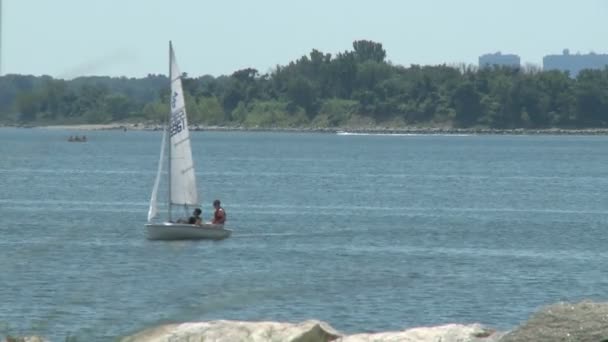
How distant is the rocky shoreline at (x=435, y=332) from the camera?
25.2ft

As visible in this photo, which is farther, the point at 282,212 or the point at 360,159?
the point at 360,159

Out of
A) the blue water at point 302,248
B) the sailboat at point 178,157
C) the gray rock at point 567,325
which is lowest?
the blue water at point 302,248

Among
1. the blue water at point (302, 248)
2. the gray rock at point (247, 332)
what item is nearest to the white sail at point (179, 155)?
the blue water at point (302, 248)

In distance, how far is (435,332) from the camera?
1208 centimetres

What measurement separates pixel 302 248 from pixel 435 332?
34.1 meters

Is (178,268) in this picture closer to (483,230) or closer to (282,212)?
(483,230)

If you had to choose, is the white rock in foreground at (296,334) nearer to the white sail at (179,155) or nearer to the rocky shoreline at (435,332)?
the rocky shoreline at (435,332)

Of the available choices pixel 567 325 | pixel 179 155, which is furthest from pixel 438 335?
pixel 179 155

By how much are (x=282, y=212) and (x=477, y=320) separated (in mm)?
37658

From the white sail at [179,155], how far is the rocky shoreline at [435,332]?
36266 millimetres

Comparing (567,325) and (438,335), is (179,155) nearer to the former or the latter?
(438,335)

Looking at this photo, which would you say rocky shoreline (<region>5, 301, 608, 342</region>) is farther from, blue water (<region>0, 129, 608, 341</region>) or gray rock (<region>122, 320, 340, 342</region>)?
blue water (<region>0, 129, 608, 341</region>)

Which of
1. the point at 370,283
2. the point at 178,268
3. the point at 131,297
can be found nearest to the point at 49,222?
the point at 178,268

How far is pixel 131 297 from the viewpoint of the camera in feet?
84.3
